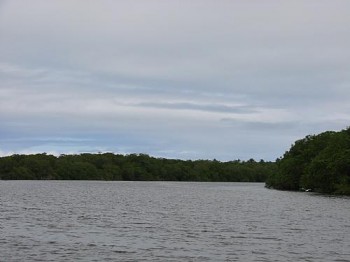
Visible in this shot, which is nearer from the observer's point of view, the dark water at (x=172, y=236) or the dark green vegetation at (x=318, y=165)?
the dark water at (x=172, y=236)

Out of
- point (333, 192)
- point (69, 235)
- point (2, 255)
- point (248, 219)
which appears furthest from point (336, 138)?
point (2, 255)

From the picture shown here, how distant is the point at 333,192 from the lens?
126562 mm

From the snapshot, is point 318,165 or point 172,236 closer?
point 172,236

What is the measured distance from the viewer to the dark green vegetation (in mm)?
117938

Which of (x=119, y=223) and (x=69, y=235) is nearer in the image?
(x=69, y=235)

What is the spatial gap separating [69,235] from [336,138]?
94.0 metres

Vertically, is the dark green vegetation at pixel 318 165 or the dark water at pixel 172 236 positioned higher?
the dark green vegetation at pixel 318 165

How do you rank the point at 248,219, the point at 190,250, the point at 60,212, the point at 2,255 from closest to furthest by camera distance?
1. the point at 2,255
2. the point at 190,250
3. the point at 248,219
4. the point at 60,212

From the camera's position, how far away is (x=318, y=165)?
123 metres

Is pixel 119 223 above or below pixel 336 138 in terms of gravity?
below

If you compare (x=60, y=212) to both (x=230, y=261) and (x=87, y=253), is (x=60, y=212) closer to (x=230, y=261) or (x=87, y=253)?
(x=87, y=253)

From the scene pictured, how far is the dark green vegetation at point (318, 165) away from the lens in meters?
118

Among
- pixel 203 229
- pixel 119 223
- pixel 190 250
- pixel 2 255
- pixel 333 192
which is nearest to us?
pixel 2 255

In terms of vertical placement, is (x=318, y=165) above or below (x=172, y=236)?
above
